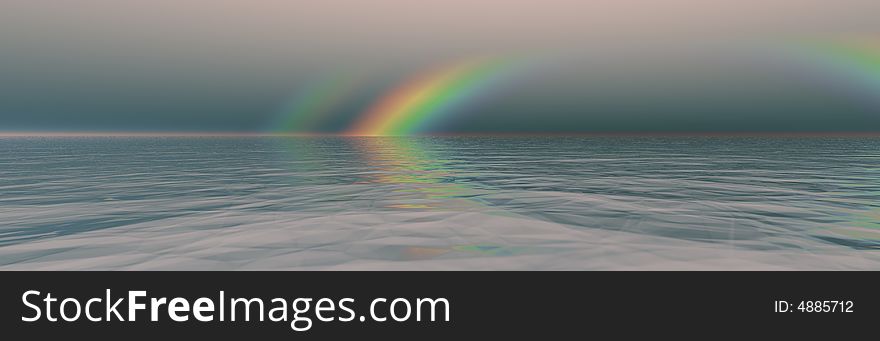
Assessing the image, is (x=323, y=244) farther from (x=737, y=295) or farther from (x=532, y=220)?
(x=737, y=295)

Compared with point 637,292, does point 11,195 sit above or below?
above

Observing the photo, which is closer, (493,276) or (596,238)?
(493,276)

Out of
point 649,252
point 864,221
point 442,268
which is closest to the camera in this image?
point 442,268

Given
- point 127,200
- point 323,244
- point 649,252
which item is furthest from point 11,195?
point 649,252

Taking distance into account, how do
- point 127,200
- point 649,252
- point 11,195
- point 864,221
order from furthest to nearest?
1. point 11,195
2. point 127,200
3. point 864,221
4. point 649,252

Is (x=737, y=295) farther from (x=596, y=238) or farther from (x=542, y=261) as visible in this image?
(x=596, y=238)

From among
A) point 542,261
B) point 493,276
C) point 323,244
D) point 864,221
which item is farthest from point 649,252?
point 864,221

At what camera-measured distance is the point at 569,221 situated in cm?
1173

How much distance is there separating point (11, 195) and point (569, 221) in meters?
19.1

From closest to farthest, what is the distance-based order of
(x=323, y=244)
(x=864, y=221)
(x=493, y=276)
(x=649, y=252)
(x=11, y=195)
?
(x=493, y=276)
(x=649, y=252)
(x=323, y=244)
(x=864, y=221)
(x=11, y=195)

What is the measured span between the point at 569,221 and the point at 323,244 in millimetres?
5853

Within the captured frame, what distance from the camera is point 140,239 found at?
9742 millimetres

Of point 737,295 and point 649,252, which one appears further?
point 649,252

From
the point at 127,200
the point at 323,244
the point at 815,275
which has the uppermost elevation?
the point at 127,200
